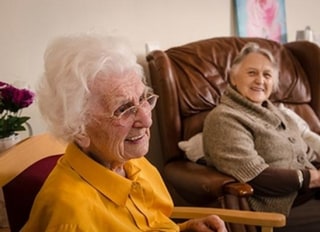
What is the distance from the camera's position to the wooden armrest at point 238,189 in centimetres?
165

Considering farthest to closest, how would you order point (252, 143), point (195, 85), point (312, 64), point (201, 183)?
point (312, 64), point (195, 85), point (252, 143), point (201, 183)

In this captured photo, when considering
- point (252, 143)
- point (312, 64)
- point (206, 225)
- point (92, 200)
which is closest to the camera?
point (92, 200)

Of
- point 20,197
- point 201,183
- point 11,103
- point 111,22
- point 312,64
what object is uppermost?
point 111,22

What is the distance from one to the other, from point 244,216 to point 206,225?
0.15 m

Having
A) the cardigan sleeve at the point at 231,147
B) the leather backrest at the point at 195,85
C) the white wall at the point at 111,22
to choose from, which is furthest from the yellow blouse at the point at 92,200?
the leather backrest at the point at 195,85

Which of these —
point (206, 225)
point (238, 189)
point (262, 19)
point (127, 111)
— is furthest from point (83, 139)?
point (262, 19)

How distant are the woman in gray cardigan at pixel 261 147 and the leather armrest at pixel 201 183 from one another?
0.21ft

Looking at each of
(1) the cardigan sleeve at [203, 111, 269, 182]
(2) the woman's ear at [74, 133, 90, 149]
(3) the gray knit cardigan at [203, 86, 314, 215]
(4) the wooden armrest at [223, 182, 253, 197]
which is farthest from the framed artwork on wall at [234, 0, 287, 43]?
(2) the woman's ear at [74, 133, 90, 149]

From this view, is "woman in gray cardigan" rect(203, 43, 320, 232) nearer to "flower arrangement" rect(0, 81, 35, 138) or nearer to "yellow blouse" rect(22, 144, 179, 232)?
"yellow blouse" rect(22, 144, 179, 232)

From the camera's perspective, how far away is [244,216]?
57.8 inches

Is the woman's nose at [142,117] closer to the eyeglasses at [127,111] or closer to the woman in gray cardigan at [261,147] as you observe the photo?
the eyeglasses at [127,111]

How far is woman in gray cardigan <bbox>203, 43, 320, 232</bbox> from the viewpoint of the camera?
6.01 feet

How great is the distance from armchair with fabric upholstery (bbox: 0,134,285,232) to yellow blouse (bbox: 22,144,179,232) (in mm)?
172

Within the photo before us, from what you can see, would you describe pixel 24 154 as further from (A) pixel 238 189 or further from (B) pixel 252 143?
(B) pixel 252 143
